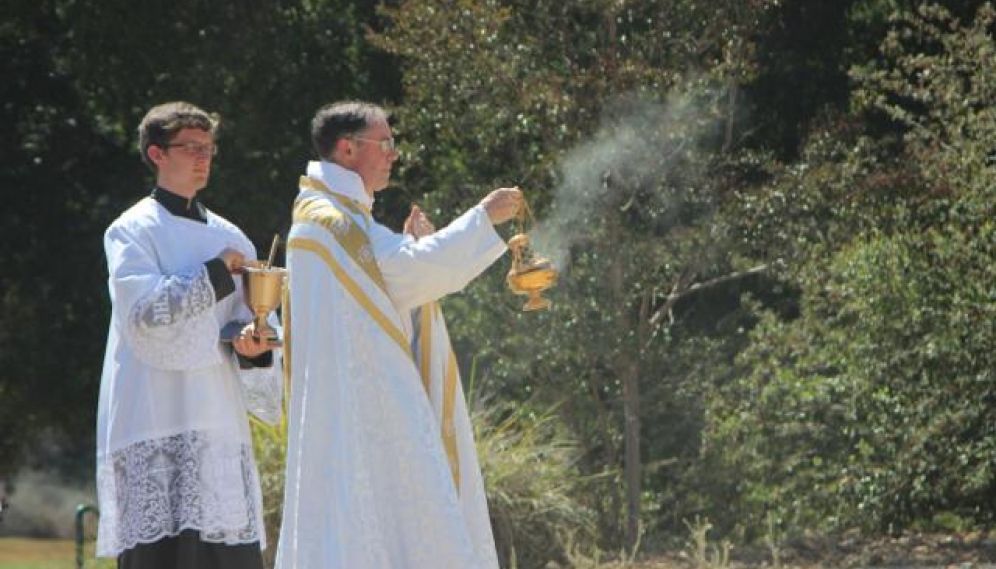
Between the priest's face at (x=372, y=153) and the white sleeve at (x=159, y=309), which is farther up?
the priest's face at (x=372, y=153)

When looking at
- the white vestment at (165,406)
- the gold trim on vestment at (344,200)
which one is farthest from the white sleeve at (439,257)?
the white vestment at (165,406)


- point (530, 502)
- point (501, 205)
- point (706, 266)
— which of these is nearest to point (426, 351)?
point (501, 205)

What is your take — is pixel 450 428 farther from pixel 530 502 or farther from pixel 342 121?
pixel 530 502

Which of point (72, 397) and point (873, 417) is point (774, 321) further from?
point (72, 397)

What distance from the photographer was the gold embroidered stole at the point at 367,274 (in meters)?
5.74

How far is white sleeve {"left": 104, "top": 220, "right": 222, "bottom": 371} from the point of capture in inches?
223

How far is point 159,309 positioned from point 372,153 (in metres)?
0.81

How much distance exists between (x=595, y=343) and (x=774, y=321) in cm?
117

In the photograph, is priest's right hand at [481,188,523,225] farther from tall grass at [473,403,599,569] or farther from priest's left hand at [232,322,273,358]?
tall grass at [473,403,599,569]

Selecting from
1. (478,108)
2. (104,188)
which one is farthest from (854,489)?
(104,188)

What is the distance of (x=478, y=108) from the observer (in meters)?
10.5

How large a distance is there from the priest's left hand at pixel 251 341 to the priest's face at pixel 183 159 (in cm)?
47

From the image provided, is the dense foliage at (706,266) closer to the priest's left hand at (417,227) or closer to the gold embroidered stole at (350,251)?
the priest's left hand at (417,227)

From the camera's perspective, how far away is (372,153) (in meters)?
5.92
